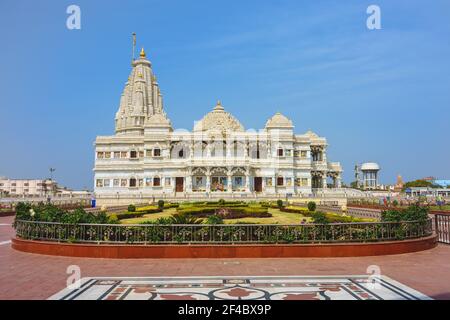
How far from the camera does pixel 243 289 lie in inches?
320

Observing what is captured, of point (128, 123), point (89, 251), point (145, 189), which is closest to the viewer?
point (89, 251)

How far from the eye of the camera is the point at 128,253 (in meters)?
12.1

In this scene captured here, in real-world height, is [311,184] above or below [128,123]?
below

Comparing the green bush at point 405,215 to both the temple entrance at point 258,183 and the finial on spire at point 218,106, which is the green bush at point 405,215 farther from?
the finial on spire at point 218,106

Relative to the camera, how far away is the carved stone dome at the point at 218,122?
6669 centimetres

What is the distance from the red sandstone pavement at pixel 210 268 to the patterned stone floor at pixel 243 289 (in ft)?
1.77

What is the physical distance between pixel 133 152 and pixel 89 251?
174 feet

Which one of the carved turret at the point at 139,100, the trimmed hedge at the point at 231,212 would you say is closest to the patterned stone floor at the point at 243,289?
the trimmed hedge at the point at 231,212

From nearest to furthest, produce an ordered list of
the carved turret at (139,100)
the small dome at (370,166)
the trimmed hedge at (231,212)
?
the trimmed hedge at (231,212), the carved turret at (139,100), the small dome at (370,166)

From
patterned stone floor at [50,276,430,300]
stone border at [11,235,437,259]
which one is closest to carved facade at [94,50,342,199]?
stone border at [11,235,437,259]

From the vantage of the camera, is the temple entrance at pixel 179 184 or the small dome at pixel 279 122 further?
the small dome at pixel 279 122

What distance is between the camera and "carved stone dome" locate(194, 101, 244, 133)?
219 ft
